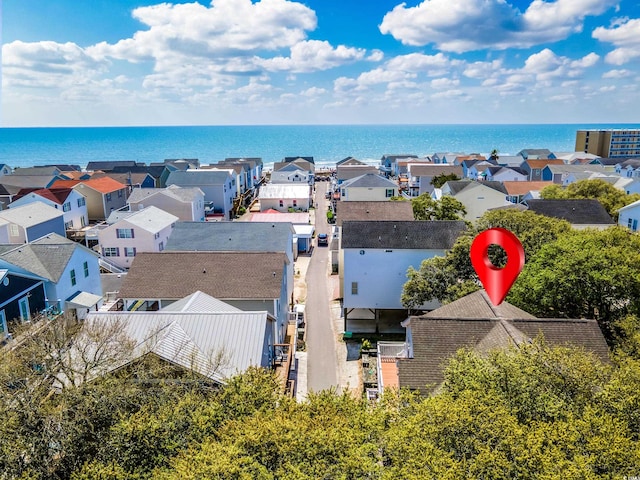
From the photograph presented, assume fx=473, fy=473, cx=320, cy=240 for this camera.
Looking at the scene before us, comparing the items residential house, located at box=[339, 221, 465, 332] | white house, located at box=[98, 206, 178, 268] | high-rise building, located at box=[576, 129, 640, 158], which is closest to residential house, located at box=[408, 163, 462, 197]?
white house, located at box=[98, 206, 178, 268]

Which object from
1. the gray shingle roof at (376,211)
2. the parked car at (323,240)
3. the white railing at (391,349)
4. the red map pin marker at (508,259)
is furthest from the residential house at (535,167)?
the red map pin marker at (508,259)

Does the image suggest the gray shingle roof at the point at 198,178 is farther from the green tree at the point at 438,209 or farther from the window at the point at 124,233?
the green tree at the point at 438,209

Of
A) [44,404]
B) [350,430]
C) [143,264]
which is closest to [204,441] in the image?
[350,430]

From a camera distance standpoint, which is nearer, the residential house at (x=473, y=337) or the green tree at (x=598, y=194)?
the residential house at (x=473, y=337)

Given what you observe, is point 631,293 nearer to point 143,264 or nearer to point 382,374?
point 382,374

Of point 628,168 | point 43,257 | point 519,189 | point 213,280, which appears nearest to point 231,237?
point 213,280

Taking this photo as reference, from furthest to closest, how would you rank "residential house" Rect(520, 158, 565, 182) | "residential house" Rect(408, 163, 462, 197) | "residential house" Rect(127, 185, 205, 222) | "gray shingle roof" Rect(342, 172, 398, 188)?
"residential house" Rect(520, 158, 565, 182), "residential house" Rect(408, 163, 462, 197), "gray shingle roof" Rect(342, 172, 398, 188), "residential house" Rect(127, 185, 205, 222)

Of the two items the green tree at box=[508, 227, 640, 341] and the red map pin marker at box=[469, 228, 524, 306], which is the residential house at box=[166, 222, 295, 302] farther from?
the red map pin marker at box=[469, 228, 524, 306]
